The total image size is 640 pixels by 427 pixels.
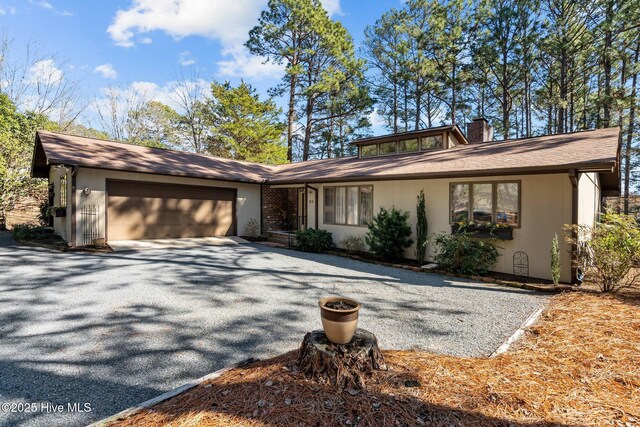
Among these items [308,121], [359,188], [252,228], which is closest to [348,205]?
[359,188]

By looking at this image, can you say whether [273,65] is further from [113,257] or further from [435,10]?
[113,257]

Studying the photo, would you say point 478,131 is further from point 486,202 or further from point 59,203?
point 59,203

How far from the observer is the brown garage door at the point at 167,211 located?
Result: 995cm

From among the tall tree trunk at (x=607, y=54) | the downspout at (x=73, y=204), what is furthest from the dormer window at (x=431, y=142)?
the downspout at (x=73, y=204)

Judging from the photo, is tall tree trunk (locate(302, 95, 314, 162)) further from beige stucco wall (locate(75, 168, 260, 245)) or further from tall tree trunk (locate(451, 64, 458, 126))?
beige stucco wall (locate(75, 168, 260, 245))

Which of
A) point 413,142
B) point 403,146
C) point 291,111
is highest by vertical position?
point 291,111

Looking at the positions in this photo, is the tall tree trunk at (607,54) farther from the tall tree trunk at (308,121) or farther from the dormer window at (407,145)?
the tall tree trunk at (308,121)

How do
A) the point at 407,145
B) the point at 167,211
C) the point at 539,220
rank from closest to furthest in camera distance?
the point at 539,220
the point at 167,211
the point at 407,145

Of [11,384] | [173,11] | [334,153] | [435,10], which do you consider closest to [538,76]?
[435,10]

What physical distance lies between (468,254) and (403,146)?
628cm

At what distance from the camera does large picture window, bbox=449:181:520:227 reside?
22.9 feet

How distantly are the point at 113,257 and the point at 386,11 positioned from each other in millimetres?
22478

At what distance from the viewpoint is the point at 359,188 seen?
998 centimetres

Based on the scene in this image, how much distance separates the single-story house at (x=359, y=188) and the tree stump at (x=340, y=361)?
579 cm
